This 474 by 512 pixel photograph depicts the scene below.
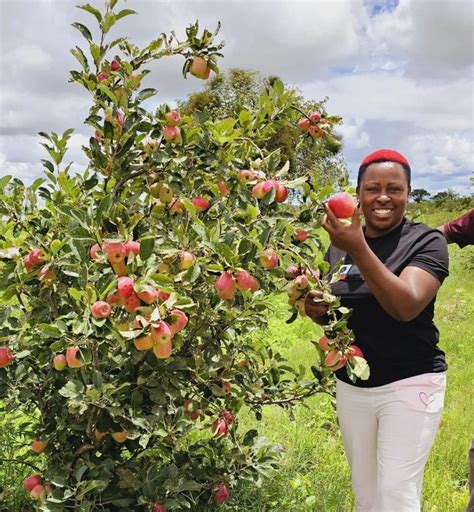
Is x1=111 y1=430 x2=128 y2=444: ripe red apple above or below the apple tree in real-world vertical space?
below

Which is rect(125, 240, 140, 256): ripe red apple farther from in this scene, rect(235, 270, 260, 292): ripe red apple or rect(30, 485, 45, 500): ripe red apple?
rect(30, 485, 45, 500): ripe red apple

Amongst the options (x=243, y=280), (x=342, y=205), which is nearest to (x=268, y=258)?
(x=243, y=280)

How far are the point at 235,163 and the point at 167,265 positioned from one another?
25.3 inches

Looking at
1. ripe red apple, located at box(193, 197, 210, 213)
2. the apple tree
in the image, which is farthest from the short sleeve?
ripe red apple, located at box(193, 197, 210, 213)

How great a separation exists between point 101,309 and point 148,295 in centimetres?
19

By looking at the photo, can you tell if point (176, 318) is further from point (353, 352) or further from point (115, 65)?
point (115, 65)

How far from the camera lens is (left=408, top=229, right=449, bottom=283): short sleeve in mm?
2006

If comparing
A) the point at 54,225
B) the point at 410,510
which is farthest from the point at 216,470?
the point at 54,225

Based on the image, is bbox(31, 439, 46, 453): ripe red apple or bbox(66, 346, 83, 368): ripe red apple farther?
bbox(31, 439, 46, 453): ripe red apple

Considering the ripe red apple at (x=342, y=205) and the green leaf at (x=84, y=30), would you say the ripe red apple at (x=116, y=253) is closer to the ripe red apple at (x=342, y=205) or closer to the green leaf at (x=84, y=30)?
the ripe red apple at (x=342, y=205)

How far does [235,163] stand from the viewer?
2.37 m

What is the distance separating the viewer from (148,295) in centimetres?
153

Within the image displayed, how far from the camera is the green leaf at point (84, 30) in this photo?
85.4 inches

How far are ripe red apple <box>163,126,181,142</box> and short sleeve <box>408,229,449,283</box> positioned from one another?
2.91ft
